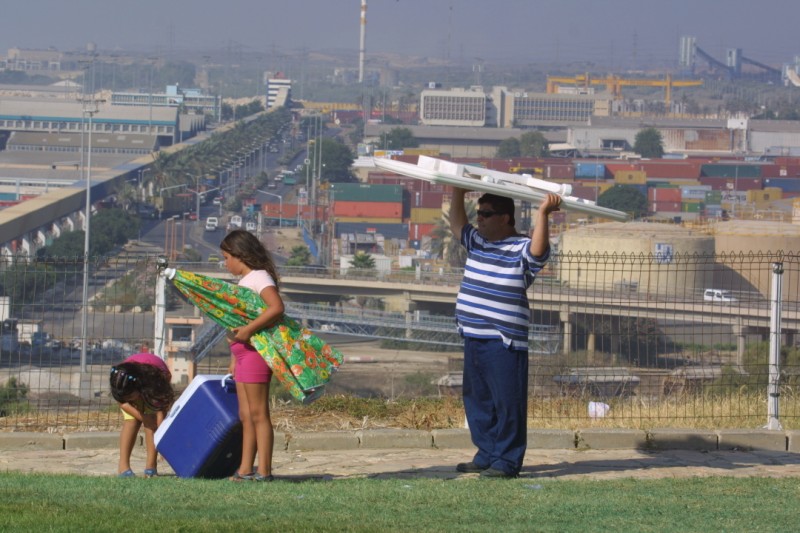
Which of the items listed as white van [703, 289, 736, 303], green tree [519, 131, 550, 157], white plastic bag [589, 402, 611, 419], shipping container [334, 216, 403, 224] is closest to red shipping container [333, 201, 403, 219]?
shipping container [334, 216, 403, 224]

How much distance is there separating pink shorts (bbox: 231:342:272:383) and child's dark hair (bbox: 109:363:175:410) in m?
0.53

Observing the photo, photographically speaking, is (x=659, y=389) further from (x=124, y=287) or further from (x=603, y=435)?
(x=124, y=287)

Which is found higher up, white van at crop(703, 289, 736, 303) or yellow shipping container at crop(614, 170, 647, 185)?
yellow shipping container at crop(614, 170, 647, 185)

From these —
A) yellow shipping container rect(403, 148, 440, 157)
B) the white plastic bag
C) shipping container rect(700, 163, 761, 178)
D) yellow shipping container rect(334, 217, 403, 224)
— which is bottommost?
the white plastic bag

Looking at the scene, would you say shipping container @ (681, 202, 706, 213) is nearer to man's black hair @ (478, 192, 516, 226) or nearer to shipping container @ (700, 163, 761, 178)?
shipping container @ (700, 163, 761, 178)

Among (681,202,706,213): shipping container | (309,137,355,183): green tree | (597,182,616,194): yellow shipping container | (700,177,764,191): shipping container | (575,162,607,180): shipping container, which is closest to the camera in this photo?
(681,202,706,213): shipping container

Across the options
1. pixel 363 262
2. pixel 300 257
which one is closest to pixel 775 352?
pixel 363 262

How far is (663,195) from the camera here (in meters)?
85.1

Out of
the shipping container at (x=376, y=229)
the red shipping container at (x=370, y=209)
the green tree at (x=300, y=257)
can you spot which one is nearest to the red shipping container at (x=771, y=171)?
the red shipping container at (x=370, y=209)

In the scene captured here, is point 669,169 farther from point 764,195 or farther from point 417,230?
Answer: point 417,230

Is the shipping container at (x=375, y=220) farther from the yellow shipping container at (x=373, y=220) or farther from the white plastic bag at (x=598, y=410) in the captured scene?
the white plastic bag at (x=598, y=410)

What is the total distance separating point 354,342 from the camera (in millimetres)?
35438

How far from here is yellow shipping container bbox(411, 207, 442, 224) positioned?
74.2 meters

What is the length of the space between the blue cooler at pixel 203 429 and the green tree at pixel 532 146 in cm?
11008
